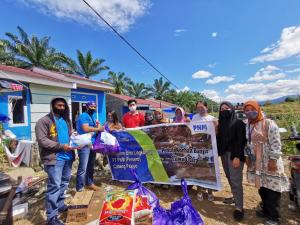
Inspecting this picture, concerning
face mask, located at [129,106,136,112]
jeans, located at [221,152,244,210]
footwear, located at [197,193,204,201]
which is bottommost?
footwear, located at [197,193,204,201]

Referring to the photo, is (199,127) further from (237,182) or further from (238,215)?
(238,215)

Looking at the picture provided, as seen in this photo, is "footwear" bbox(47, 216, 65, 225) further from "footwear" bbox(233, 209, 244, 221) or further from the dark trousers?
the dark trousers

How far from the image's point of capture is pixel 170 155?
4.11 metres

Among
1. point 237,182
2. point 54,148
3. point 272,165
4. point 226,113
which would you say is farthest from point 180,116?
point 54,148

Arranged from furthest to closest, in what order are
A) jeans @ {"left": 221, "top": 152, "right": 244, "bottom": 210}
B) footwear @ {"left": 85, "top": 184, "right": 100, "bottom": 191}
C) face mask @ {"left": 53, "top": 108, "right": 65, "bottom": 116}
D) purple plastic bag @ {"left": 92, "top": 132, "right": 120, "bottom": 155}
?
footwear @ {"left": 85, "top": 184, "right": 100, "bottom": 191} → purple plastic bag @ {"left": 92, "top": 132, "right": 120, "bottom": 155} → jeans @ {"left": 221, "top": 152, "right": 244, "bottom": 210} → face mask @ {"left": 53, "top": 108, "right": 65, "bottom": 116}

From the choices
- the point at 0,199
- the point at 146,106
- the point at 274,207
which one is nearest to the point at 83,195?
the point at 0,199

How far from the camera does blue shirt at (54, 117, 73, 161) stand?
10.1 feet

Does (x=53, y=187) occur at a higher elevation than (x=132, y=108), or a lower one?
lower

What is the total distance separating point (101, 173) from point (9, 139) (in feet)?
12.1

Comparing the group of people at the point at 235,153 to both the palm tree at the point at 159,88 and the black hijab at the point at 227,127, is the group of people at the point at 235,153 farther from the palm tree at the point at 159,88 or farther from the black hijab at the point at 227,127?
the palm tree at the point at 159,88

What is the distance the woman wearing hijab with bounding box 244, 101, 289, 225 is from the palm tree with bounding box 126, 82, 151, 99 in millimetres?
32360

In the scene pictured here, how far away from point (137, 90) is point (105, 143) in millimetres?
32728

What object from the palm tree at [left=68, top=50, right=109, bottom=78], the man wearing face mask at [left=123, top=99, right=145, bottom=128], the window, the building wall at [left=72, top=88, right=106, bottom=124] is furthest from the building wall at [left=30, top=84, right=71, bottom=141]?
the palm tree at [left=68, top=50, right=109, bottom=78]

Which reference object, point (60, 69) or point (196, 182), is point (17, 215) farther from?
point (60, 69)
